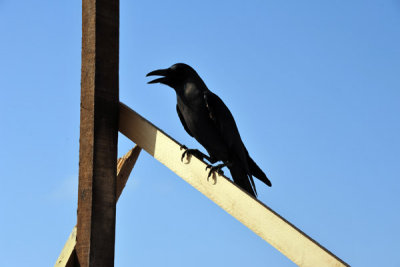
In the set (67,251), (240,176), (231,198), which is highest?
(240,176)

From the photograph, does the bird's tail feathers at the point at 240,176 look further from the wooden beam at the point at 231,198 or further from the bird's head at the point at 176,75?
the wooden beam at the point at 231,198

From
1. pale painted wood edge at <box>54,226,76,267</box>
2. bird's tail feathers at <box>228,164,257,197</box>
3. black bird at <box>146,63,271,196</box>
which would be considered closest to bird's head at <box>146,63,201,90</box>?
black bird at <box>146,63,271,196</box>

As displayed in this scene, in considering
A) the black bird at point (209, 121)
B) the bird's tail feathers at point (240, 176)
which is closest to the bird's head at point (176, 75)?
the black bird at point (209, 121)

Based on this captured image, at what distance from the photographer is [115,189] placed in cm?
231

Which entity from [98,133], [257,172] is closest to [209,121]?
[257,172]

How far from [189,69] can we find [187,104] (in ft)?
0.71

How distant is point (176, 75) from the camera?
3.31 meters

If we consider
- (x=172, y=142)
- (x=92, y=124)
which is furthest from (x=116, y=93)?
(x=172, y=142)

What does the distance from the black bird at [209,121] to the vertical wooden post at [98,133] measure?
86 cm

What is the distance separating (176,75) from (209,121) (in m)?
0.35

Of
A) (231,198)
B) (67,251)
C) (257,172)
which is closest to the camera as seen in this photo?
(231,198)

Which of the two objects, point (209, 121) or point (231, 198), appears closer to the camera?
point (231, 198)

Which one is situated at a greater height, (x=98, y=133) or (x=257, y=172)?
(x=257, y=172)

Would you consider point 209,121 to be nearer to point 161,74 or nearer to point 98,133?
point 161,74
